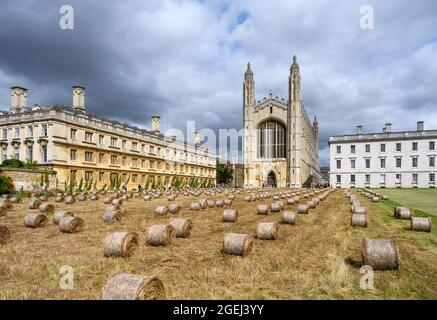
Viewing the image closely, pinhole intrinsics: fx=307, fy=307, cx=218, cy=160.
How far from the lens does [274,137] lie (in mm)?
83688

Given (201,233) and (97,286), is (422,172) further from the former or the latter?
(97,286)

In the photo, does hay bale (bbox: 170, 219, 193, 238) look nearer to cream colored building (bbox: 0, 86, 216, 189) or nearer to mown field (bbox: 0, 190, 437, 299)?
mown field (bbox: 0, 190, 437, 299)

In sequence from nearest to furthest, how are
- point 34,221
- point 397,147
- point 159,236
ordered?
point 159,236
point 34,221
point 397,147

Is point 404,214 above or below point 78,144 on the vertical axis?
below

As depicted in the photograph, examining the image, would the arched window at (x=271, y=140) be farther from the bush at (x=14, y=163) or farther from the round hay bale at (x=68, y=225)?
the round hay bale at (x=68, y=225)

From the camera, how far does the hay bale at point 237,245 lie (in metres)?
7.97

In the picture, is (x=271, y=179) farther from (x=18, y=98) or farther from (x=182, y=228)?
(x=182, y=228)

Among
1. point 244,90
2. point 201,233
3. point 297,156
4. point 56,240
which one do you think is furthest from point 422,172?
point 56,240

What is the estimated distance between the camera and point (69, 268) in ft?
22.7

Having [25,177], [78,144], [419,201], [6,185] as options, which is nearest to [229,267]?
[419,201]

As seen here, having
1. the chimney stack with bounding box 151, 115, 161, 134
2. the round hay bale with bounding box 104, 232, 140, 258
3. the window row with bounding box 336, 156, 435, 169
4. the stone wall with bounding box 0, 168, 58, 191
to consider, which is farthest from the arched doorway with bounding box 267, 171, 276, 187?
the round hay bale with bounding box 104, 232, 140, 258

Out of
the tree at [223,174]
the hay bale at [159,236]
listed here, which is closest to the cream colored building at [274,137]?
the tree at [223,174]

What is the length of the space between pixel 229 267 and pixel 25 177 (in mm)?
34942

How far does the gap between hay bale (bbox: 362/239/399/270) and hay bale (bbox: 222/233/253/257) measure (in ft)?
9.20
